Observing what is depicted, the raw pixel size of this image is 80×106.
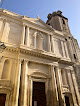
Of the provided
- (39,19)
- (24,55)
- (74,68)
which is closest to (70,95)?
(74,68)

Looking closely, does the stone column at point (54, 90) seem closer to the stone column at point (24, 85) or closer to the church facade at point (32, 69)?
the church facade at point (32, 69)

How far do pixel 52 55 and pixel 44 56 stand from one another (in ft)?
4.86

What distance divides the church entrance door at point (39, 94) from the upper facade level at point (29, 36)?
3.70m

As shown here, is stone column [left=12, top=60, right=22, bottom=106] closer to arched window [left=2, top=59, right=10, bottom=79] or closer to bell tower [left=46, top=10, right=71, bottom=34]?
arched window [left=2, top=59, right=10, bottom=79]

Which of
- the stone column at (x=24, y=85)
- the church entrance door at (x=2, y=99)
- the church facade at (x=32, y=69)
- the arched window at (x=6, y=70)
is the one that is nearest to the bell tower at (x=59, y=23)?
the church facade at (x=32, y=69)

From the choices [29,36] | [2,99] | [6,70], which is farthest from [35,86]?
Answer: [29,36]

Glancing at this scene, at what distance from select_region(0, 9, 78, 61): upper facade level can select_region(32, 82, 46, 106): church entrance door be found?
3699 mm

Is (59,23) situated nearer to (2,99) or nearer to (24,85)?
(24,85)

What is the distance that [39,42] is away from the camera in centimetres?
1260

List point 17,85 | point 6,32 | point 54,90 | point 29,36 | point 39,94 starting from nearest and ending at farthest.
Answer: point 17,85 < point 39,94 < point 54,90 < point 6,32 < point 29,36

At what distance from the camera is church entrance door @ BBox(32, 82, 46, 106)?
27.8 feet

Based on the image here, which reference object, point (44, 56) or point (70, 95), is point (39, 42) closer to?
point (44, 56)

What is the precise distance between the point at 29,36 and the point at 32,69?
4887 millimetres

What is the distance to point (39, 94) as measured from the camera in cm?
889
